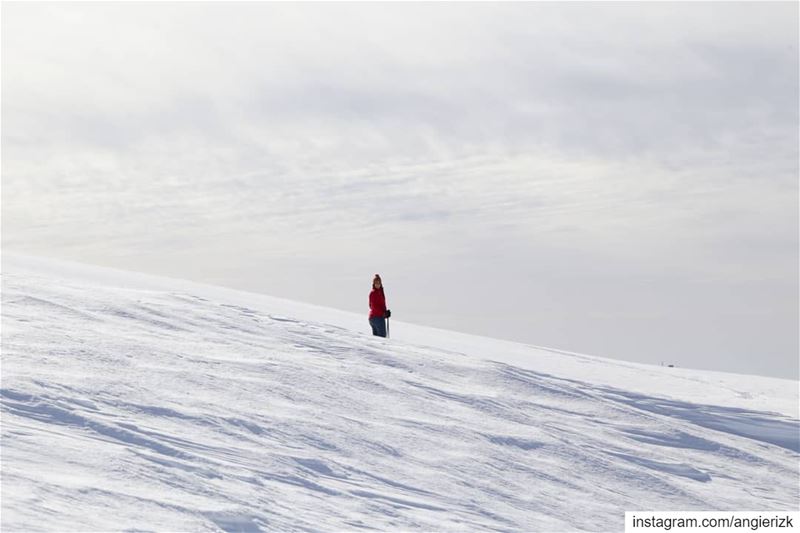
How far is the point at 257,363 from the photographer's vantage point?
12.9 metres

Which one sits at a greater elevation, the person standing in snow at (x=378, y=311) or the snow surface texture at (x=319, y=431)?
the person standing in snow at (x=378, y=311)

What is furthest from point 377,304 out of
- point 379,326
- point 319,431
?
point 319,431

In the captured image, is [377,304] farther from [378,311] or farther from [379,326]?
[379,326]

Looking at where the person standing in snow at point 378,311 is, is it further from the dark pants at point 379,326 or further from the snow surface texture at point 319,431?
the snow surface texture at point 319,431

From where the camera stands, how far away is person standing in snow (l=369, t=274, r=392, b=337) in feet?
59.0

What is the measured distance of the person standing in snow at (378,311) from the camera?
59.0 ft

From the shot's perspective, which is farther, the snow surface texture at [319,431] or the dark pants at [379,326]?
the dark pants at [379,326]

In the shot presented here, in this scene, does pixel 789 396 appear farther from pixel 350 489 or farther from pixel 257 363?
pixel 350 489

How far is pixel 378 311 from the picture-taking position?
1800 centimetres

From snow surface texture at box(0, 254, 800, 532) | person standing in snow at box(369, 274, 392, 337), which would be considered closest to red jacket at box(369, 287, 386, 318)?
person standing in snow at box(369, 274, 392, 337)

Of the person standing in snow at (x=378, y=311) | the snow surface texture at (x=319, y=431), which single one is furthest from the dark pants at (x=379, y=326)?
the snow surface texture at (x=319, y=431)

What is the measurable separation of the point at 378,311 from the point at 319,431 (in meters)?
7.34

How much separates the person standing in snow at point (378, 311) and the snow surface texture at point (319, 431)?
118 cm

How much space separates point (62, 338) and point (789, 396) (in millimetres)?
14455
